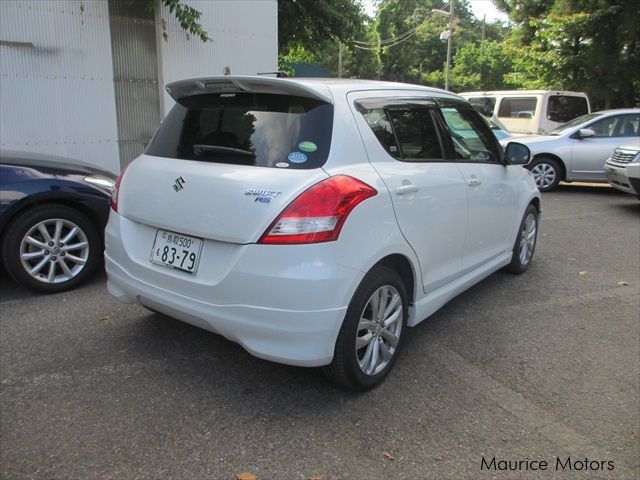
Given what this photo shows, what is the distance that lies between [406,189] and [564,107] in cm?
1204

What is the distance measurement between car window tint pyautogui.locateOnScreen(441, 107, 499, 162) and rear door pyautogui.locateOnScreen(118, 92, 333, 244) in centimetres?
142

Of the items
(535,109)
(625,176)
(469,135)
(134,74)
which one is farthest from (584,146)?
(134,74)

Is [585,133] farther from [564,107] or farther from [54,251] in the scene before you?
[54,251]

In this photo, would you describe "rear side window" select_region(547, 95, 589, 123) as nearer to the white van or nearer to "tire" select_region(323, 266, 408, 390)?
the white van

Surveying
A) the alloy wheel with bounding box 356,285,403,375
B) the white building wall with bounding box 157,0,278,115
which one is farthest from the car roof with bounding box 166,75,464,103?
the white building wall with bounding box 157,0,278,115

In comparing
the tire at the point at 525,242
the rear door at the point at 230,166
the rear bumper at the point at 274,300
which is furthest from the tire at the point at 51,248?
the tire at the point at 525,242

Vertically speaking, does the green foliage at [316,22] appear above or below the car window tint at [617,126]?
above

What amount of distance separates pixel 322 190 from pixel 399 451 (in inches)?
51.0

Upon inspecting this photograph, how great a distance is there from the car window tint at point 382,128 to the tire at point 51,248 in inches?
107

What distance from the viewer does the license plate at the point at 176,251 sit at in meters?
2.92

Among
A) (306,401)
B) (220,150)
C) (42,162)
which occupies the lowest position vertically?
(306,401)

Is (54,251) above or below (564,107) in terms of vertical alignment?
below

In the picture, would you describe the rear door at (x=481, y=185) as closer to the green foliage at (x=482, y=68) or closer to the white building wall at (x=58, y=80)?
the white building wall at (x=58, y=80)

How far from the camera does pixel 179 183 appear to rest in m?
3.04
